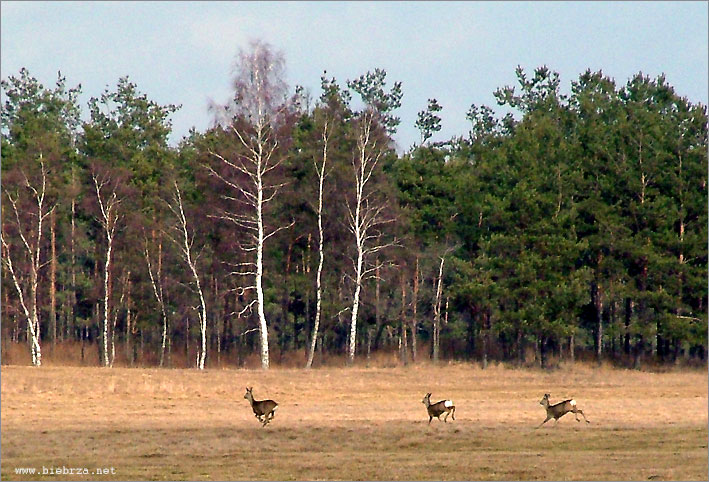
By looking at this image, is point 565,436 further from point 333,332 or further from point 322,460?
point 333,332

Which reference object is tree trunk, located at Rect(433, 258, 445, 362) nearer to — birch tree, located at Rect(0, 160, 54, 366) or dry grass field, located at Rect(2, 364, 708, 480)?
dry grass field, located at Rect(2, 364, 708, 480)

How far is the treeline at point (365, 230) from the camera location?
4816 centimetres

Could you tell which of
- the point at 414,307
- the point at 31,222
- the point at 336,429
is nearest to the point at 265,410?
the point at 336,429

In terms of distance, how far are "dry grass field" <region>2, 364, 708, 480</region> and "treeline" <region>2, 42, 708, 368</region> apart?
34.9 feet

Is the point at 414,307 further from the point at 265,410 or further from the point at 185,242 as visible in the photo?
the point at 265,410

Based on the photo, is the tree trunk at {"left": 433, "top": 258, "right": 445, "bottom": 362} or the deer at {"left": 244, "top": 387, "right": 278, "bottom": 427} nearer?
the deer at {"left": 244, "top": 387, "right": 278, "bottom": 427}

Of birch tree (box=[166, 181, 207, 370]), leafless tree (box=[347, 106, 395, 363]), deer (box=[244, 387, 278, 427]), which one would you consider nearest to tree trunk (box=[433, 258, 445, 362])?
leafless tree (box=[347, 106, 395, 363])

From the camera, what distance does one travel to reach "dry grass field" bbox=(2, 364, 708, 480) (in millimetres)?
20094

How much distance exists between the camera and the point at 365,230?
48.3 m

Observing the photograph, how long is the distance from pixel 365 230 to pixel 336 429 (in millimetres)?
23840

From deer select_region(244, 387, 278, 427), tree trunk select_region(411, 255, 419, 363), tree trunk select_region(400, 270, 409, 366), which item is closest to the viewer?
deer select_region(244, 387, 278, 427)

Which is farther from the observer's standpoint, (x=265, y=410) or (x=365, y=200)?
(x=365, y=200)

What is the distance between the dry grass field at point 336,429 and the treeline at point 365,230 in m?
10.6

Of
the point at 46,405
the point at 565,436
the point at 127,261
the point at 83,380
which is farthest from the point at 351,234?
the point at 565,436
